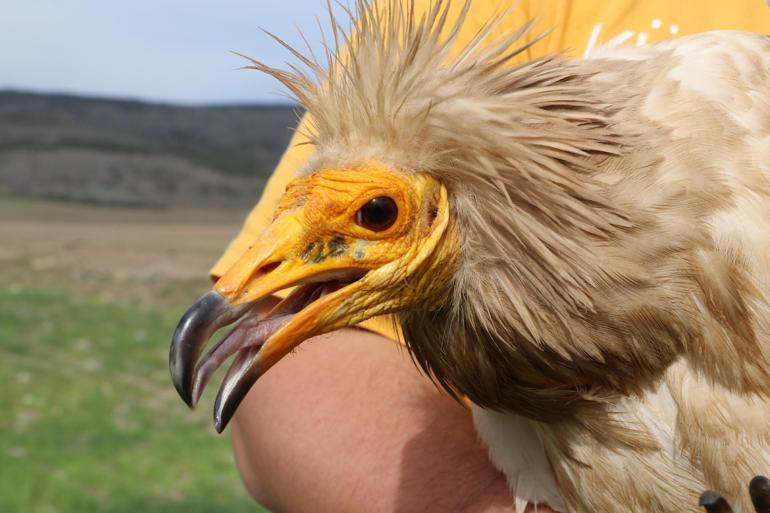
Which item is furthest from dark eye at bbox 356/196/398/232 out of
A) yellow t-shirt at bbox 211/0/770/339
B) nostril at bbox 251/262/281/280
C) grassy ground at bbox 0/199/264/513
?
grassy ground at bbox 0/199/264/513

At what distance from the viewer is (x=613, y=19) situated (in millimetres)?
2598

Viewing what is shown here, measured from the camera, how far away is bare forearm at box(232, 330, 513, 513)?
2.61 metres

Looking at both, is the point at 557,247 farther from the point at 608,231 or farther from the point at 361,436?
the point at 361,436

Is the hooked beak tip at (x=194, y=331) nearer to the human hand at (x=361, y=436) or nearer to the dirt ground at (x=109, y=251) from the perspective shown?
the human hand at (x=361, y=436)

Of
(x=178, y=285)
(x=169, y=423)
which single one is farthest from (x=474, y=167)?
(x=178, y=285)

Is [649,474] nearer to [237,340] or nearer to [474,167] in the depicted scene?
[474,167]

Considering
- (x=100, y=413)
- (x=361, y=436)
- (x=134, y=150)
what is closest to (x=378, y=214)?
(x=361, y=436)

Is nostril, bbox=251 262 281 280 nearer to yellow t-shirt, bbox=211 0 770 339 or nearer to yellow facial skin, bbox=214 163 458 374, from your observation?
yellow facial skin, bbox=214 163 458 374

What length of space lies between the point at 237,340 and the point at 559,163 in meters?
0.66

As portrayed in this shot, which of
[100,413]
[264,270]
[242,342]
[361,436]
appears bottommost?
[100,413]

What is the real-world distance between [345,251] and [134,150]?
41.6 m

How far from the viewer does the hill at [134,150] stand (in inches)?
1491

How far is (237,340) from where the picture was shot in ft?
6.33

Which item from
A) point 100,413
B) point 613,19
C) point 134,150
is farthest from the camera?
point 134,150
